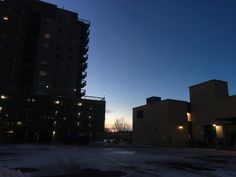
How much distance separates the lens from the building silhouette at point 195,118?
167 ft

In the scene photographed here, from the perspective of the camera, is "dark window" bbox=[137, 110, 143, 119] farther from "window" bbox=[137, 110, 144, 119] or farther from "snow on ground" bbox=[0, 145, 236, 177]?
"snow on ground" bbox=[0, 145, 236, 177]

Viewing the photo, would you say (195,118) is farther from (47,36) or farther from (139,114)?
(47,36)

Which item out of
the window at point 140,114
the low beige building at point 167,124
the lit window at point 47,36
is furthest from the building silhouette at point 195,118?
the lit window at point 47,36

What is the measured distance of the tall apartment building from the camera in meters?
64.4

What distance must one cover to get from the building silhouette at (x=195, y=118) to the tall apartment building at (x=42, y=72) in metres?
19.3

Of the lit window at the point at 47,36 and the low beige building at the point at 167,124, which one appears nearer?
the low beige building at the point at 167,124

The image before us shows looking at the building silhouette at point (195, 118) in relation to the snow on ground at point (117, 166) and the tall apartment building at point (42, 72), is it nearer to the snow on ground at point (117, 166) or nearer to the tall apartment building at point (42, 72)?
the tall apartment building at point (42, 72)

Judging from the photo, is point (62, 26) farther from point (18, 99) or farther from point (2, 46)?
point (18, 99)

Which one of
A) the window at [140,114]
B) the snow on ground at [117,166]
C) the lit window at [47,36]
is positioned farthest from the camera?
the lit window at [47,36]

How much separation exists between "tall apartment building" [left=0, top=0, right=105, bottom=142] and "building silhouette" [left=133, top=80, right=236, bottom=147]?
63.4ft

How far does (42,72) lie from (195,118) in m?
46.7

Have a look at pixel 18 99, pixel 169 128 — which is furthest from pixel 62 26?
pixel 169 128

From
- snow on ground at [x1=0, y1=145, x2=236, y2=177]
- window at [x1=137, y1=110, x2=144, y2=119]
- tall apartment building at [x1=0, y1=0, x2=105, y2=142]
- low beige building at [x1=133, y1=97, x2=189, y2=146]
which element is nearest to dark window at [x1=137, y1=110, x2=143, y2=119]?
window at [x1=137, y1=110, x2=144, y2=119]

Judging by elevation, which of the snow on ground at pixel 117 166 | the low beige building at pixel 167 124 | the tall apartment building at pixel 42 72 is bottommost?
the snow on ground at pixel 117 166
